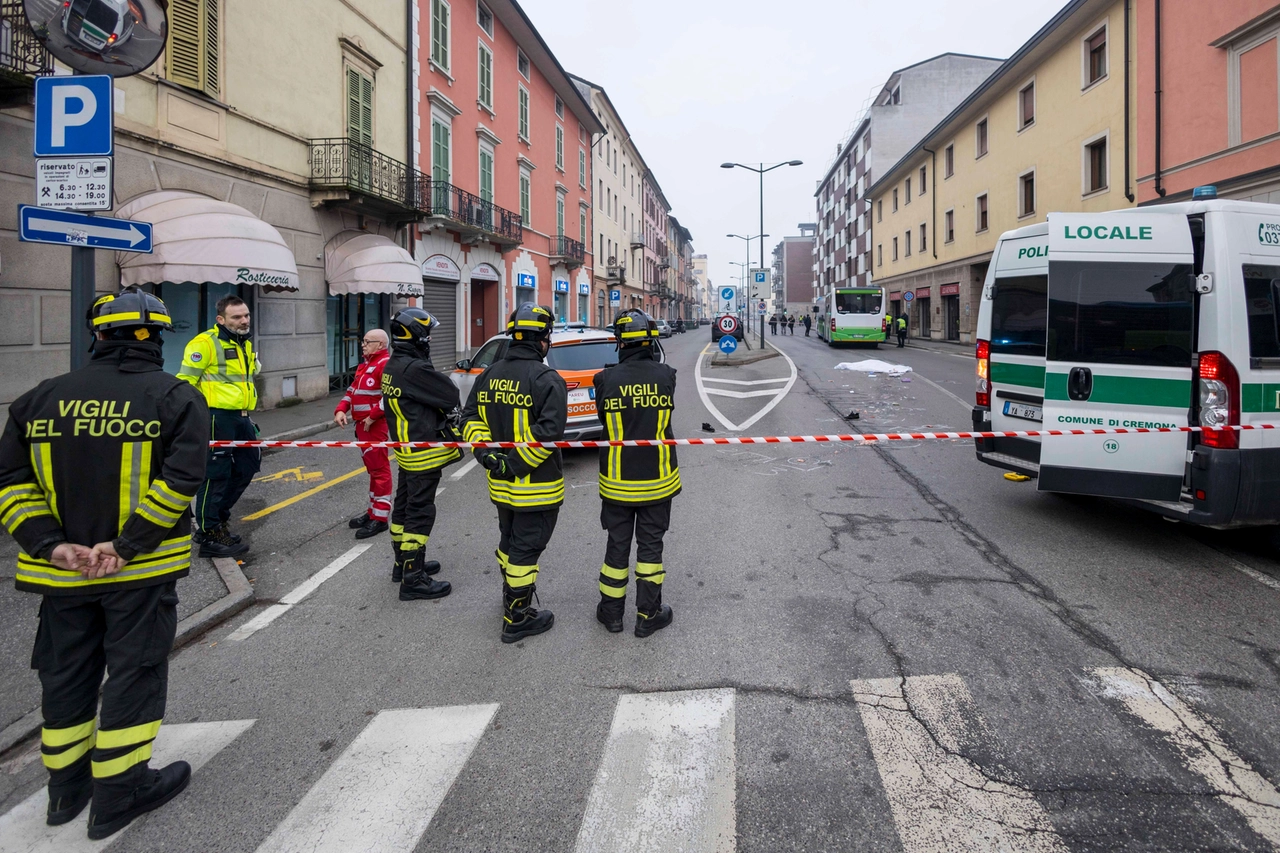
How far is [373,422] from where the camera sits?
258 inches

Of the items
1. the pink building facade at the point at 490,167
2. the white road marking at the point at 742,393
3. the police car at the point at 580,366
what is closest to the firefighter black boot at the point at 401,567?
the police car at the point at 580,366

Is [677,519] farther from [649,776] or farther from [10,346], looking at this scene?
[10,346]

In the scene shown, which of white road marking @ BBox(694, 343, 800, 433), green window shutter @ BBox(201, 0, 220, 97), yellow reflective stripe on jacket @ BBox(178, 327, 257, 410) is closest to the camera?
yellow reflective stripe on jacket @ BBox(178, 327, 257, 410)

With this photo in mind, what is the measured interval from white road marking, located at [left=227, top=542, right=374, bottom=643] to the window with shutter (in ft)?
32.8

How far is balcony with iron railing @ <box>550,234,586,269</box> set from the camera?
33.1m

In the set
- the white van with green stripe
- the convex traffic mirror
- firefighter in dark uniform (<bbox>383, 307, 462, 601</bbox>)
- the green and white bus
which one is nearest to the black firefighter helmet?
firefighter in dark uniform (<bbox>383, 307, 462, 601</bbox>)

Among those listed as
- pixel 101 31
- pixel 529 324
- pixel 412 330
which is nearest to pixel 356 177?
pixel 101 31

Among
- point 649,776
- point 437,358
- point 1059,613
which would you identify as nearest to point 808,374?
point 437,358

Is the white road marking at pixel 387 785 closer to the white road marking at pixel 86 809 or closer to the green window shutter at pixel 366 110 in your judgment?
the white road marking at pixel 86 809

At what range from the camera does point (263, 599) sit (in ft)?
16.6

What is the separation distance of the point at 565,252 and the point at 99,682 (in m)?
32.1

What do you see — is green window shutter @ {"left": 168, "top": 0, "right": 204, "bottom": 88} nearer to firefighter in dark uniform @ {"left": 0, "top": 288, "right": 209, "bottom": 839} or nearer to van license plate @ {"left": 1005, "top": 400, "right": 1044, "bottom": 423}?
firefighter in dark uniform @ {"left": 0, "top": 288, "right": 209, "bottom": 839}

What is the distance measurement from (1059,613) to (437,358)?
20111 millimetres

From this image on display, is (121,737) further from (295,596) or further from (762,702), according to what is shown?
(762,702)
